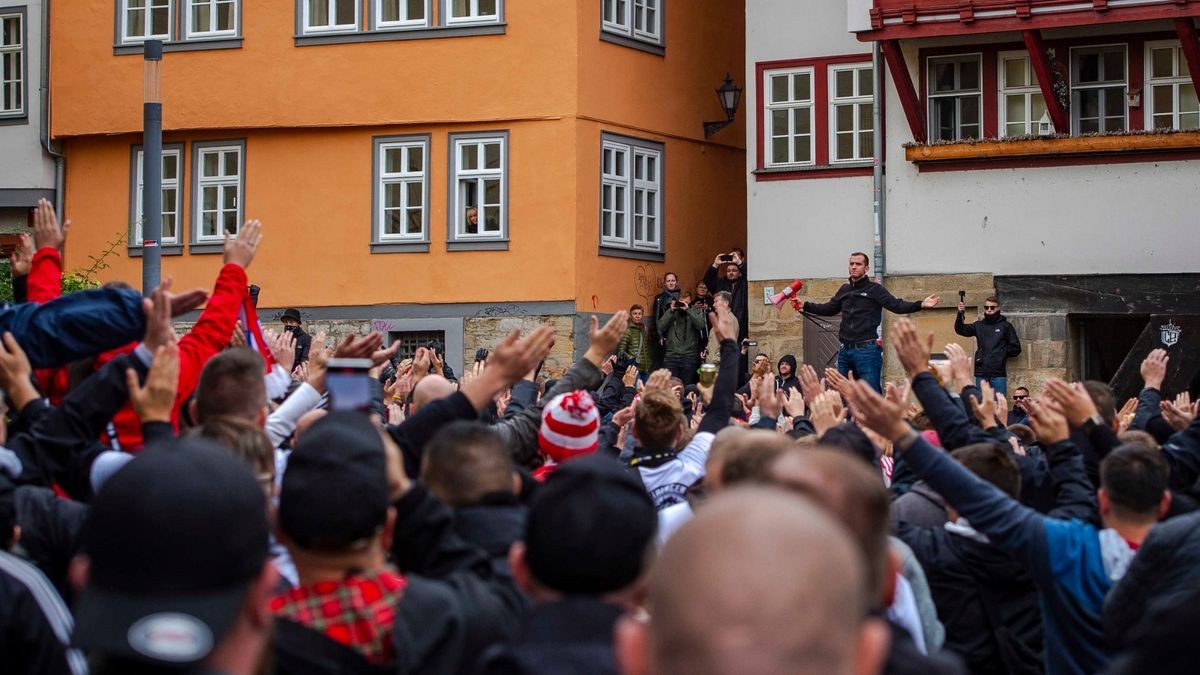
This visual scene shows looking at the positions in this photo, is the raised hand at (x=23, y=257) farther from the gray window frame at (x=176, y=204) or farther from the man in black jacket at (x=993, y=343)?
the gray window frame at (x=176, y=204)

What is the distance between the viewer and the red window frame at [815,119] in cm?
2750

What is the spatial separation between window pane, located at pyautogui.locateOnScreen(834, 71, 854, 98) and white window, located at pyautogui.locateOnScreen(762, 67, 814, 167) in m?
0.46

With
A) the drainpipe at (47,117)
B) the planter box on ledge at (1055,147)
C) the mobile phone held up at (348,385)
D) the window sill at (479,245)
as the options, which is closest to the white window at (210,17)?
the drainpipe at (47,117)

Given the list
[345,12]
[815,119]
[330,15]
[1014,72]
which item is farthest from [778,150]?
[330,15]

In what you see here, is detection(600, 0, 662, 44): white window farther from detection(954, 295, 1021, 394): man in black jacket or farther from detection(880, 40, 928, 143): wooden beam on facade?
detection(954, 295, 1021, 394): man in black jacket

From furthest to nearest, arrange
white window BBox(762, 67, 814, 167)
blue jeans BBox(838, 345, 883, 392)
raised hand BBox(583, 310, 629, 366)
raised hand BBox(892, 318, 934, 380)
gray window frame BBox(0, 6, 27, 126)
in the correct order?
gray window frame BBox(0, 6, 27, 126) < white window BBox(762, 67, 814, 167) < blue jeans BBox(838, 345, 883, 392) < raised hand BBox(583, 310, 629, 366) < raised hand BBox(892, 318, 934, 380)

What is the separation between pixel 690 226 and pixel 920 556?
941 inches

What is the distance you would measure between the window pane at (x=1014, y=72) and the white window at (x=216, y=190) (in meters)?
12.9

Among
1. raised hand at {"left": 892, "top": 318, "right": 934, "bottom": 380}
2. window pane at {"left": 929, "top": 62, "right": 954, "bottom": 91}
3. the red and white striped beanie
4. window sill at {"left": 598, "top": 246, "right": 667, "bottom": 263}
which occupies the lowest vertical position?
the red and white striped beanie

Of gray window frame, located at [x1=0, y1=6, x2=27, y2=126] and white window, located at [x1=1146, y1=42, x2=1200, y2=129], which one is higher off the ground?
gray window frame, located at [x1=0, y1=6, x2=27, y2=126]

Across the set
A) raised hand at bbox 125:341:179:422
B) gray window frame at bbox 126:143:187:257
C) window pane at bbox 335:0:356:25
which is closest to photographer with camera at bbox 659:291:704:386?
window pane at bbox 335:0:356:25

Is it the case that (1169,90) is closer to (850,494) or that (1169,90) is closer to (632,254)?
(632,254)

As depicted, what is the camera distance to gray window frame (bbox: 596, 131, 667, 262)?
2820 cm

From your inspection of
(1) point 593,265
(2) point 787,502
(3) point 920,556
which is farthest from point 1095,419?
(1) point 593,265
